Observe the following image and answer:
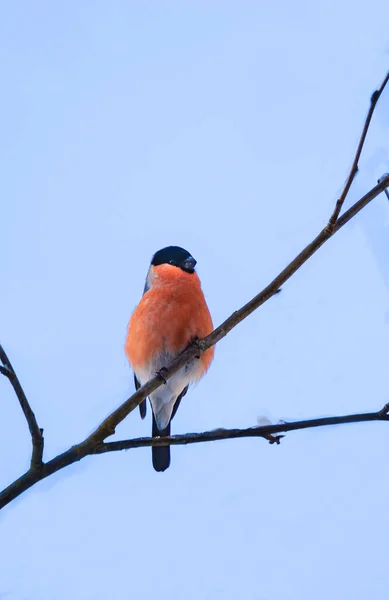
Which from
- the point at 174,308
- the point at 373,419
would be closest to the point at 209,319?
the point at 174,308

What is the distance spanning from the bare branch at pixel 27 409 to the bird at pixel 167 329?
1.37m

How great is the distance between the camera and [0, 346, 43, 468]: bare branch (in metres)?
2.44

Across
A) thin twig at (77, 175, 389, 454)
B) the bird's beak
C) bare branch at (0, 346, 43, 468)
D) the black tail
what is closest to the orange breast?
the bird's beak

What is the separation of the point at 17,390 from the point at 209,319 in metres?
1.82

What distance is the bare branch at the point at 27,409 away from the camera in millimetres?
2438

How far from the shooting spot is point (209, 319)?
4.15 metres

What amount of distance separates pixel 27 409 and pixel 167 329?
160 cm

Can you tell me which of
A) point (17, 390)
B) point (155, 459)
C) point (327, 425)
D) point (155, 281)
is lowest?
point (327, 425)

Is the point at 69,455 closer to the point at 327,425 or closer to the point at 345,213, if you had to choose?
the point at 327,425

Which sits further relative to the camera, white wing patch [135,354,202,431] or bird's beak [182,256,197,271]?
bird's beak [182,256,197,271]

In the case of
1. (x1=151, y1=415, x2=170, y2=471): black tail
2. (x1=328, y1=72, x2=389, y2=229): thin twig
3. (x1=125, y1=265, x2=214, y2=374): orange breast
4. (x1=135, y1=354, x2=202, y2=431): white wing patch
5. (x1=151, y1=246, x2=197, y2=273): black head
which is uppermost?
(x1=151, y1=246, x2=197, y2=273): black head

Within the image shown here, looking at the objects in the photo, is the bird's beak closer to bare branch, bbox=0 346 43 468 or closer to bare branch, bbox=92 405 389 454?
bare branch, bbox=92 405 389 454

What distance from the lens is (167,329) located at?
4008mm

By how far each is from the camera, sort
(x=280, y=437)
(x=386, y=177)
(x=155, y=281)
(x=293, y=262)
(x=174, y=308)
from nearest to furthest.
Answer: (x=386, y=177) → (x=293, y=262) → (x=280, y=437) → (x=174, y=308) → (x=155, y=281)
